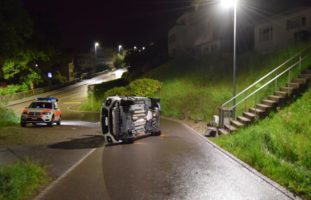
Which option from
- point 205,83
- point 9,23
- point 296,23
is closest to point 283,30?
point 296,23

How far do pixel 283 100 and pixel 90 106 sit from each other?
1054 inches

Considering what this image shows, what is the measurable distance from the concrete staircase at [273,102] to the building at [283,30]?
14.5 m

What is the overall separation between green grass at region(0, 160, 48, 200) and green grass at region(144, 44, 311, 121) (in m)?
14.7

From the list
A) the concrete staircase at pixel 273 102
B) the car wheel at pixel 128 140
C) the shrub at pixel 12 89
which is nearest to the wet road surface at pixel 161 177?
the car wheel at pixel 128 140

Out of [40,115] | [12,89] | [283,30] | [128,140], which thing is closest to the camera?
[128,140]

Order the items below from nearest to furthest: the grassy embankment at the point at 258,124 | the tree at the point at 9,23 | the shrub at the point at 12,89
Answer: the grassy embankment at the point at 258,124 → the tree at the point at 9,23 → the shrub at the point at 12,89

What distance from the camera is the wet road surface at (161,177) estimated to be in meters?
8.52

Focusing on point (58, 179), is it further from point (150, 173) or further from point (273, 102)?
point (273, 102)

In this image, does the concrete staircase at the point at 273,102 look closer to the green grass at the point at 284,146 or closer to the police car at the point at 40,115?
the green grass at the point at 284,146

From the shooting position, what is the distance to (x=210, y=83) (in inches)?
1329

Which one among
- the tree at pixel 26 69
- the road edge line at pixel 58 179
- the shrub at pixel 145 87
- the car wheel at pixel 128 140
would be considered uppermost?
the tree at pixel 26 69

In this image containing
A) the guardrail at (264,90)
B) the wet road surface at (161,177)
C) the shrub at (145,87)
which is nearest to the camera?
the wet road surface at (161,177)

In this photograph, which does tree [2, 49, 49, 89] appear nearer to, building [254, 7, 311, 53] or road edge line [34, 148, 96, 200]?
building [254, 7, 311, 53]

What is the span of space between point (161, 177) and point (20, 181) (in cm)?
361
